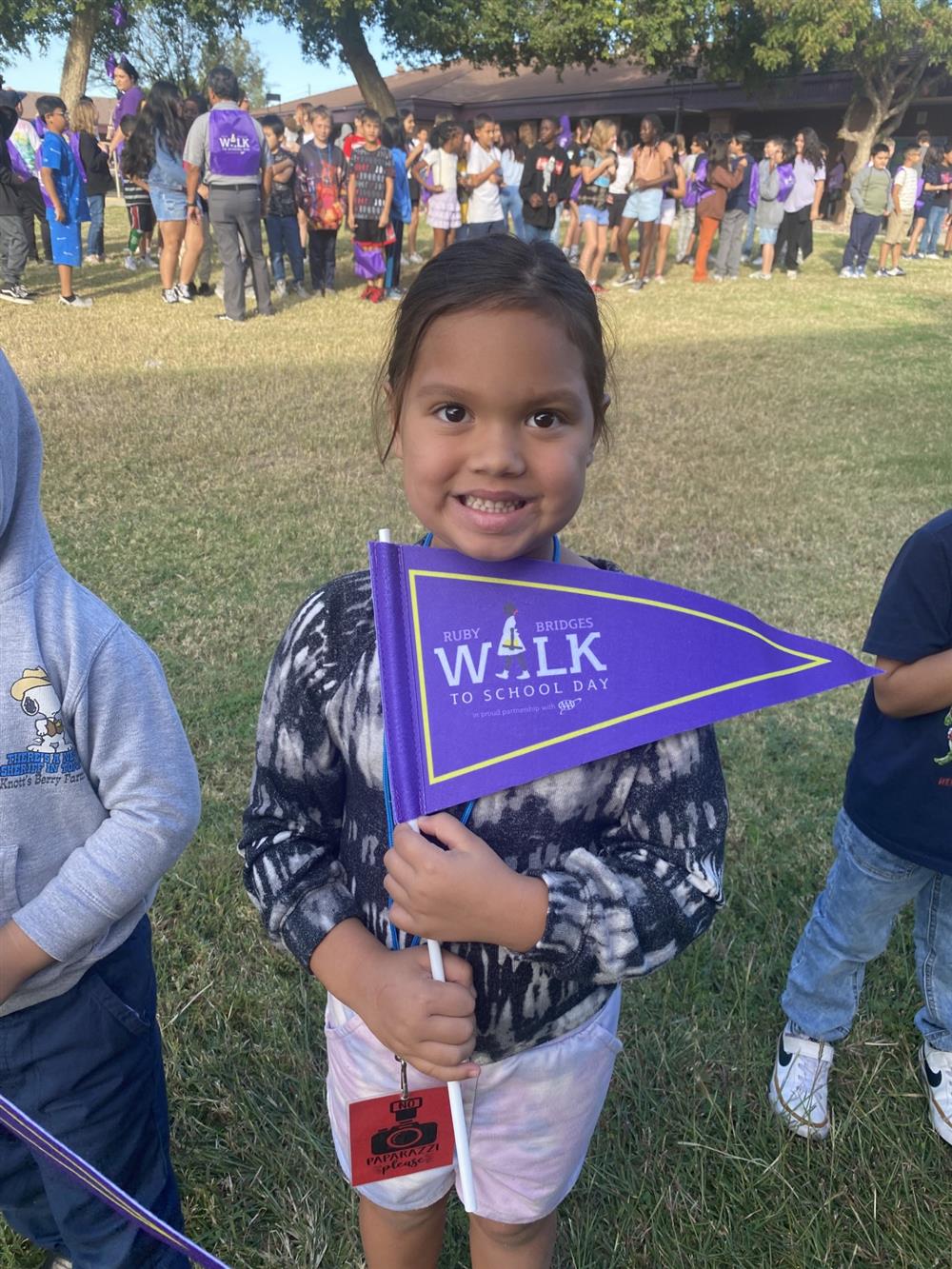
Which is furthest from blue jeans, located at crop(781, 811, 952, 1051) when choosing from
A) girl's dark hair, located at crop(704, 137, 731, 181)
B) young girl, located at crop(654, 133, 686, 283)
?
girl's dark hair, located at crop(704, 137, 731, 181)

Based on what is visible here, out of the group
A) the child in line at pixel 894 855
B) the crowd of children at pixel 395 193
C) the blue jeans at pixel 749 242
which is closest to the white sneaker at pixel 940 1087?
the child in line at pixel 894 855

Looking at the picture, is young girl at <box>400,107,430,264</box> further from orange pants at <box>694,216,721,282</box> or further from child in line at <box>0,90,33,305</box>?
child in line at <box>0,90,33,305</box>

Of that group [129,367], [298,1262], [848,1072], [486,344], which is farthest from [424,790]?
[129,367]

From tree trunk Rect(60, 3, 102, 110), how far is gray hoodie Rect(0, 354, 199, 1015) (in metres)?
19.9

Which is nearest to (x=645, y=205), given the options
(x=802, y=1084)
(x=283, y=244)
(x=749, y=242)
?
(x=283, y=244)

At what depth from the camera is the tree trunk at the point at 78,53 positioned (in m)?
17.8

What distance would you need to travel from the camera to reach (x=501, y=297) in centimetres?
99

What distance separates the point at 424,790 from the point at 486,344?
0.46 metres

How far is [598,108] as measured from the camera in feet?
108

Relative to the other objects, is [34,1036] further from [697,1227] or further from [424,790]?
[697,1227]

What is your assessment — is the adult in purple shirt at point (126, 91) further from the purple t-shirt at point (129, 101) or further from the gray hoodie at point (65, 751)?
the gray hoodie at point (65, 751)

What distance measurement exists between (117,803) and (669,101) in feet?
116

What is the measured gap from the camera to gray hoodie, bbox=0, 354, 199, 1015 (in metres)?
1.20

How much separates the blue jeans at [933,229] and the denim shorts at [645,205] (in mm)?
7824
